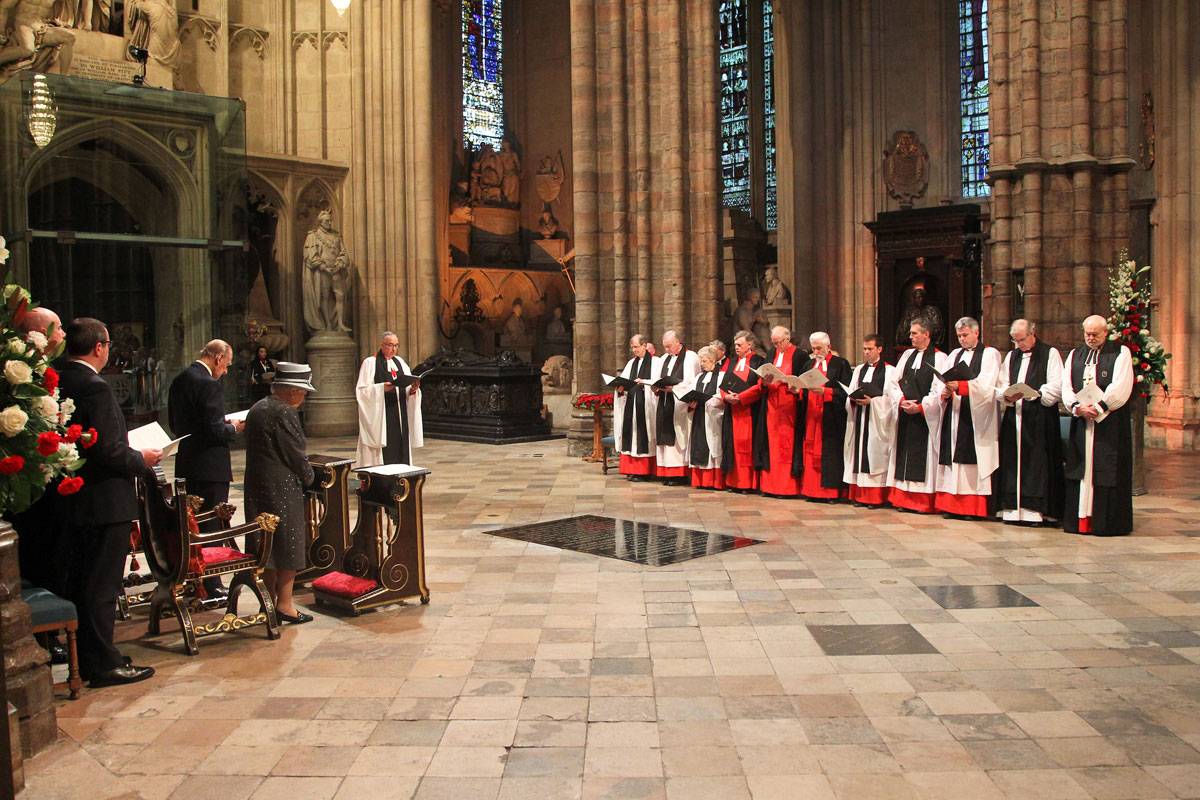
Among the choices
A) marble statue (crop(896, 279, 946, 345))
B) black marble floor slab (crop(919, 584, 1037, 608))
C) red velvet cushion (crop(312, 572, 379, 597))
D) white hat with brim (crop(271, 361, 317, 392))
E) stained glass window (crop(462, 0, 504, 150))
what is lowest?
black marble floor slab (crop(919, 584, 1037, 608))

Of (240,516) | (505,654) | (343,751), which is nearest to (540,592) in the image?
(505,654)

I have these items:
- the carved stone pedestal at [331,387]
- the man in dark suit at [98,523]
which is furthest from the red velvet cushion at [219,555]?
the carved stone pedestal at [331,387]

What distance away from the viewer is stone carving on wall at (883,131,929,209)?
21.9 meters

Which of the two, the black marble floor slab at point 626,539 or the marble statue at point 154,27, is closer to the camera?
the black marble floor slab at point 626,539

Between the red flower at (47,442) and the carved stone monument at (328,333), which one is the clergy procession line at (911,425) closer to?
the red flower at (47,442)

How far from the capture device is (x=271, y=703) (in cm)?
488

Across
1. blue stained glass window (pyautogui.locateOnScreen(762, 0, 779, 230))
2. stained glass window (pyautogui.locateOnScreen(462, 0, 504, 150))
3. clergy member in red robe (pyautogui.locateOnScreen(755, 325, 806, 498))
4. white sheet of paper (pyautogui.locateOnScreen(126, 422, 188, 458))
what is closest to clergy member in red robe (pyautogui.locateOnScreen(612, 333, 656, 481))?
clergy member in red robe (pyautogui.locateOnScreen(755, 325, 806, 498))

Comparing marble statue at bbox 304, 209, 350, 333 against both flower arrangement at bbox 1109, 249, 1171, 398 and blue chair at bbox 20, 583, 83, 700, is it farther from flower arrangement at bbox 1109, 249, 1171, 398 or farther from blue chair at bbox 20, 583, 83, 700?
blue chair at bbox 20, 583, 83, 700

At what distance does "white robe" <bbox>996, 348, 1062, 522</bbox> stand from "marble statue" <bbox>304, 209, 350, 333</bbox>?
12201mm

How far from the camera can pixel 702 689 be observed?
16.3 feet

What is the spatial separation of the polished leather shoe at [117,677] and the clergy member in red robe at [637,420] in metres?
7.35

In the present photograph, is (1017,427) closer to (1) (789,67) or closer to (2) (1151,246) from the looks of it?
(2) (1151,246)

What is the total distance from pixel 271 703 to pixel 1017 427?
6.46 m

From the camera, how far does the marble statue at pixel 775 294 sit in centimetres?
2141
